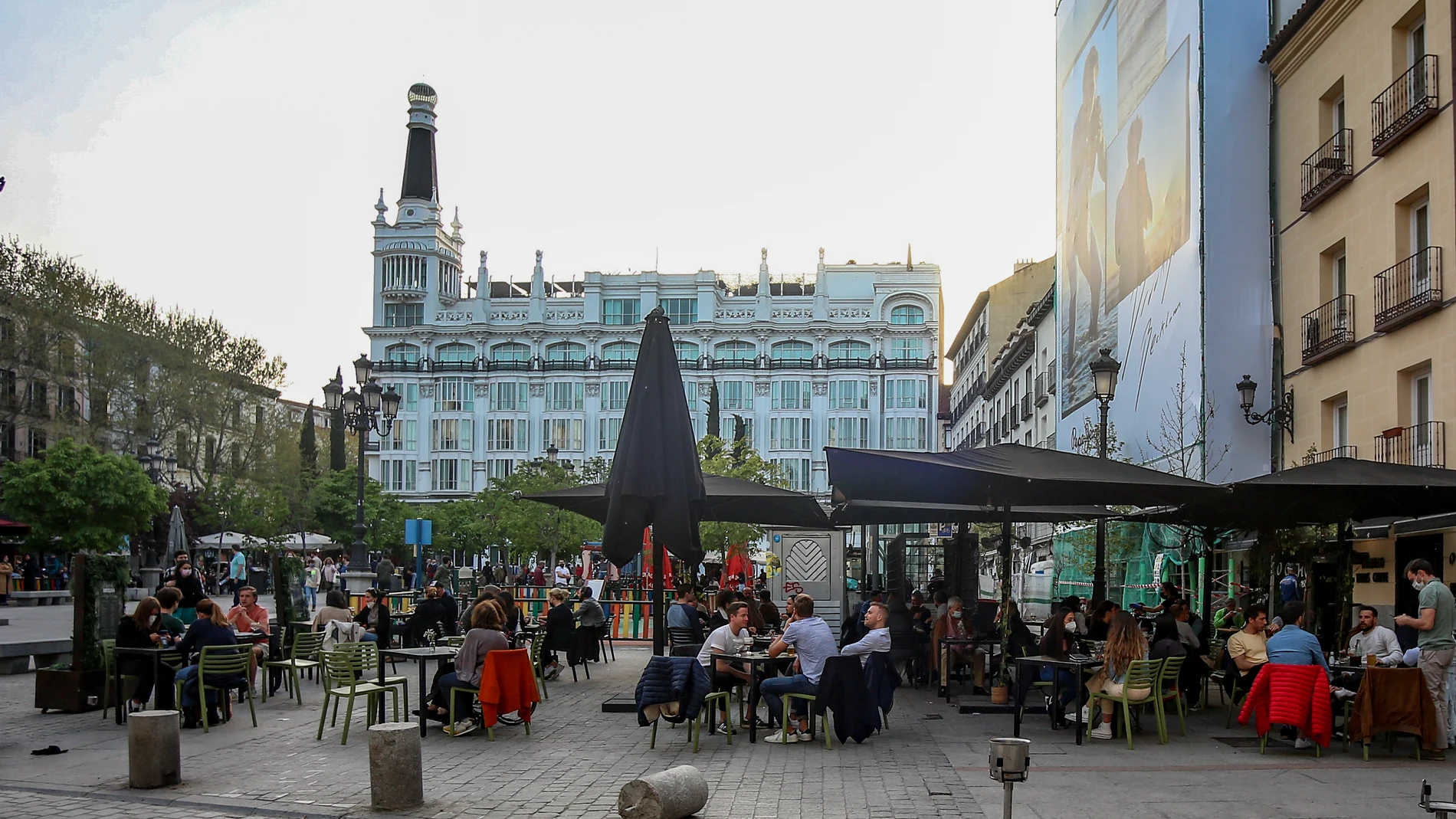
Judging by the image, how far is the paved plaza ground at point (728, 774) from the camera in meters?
8.31

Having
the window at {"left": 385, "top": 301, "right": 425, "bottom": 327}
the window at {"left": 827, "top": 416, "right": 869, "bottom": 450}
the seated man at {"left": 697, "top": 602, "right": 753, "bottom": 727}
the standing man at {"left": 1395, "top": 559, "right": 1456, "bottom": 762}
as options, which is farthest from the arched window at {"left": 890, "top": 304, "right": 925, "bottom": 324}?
the standing man at {"left": 1395, "top": 559, "right": 1456, "bottom": 762}

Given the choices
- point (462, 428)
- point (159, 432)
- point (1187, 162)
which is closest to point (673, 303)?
point (462, 428)

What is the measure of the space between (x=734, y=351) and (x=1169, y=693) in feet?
Answer: 258

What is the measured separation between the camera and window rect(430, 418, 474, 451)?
89.9m

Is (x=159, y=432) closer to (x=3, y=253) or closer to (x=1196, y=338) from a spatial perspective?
(x=3, y=253)

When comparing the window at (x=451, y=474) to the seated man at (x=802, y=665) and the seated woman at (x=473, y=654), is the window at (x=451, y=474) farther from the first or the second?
the seated man at (x=802, y=665)

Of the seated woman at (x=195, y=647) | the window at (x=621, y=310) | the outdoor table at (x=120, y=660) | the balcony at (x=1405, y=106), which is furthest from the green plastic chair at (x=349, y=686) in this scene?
the window at (x=621, y=310)

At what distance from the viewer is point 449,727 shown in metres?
11.4

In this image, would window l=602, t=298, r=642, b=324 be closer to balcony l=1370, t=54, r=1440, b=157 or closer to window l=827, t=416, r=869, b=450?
window l=827, t=416, r=869, b=450

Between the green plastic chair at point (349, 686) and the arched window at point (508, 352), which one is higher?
the arched window at point (508, 352)

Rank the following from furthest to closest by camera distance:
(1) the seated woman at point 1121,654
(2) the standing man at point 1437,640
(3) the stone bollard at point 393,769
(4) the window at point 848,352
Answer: (4) the window at point 848,352 < (1) the seated woman at point 1121,654 < (2) the standing man at point 1437,640 < (3) the stone bollard at point 393,769

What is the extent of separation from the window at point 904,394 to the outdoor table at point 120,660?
78.1 meters

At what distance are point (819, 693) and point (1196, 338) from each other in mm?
18736

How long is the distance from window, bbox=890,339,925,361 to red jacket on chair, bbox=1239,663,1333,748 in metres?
78.9
